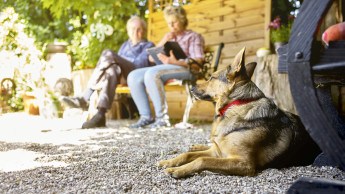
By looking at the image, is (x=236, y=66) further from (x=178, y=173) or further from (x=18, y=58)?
(x=18, y=58)

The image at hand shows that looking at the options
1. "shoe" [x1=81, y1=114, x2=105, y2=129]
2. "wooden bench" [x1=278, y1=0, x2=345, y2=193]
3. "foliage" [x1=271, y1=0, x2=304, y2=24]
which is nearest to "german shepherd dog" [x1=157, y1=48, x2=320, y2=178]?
"wooden bench" [x1=278, y1=0, x2=345, y2=193]

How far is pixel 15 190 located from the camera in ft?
4.99

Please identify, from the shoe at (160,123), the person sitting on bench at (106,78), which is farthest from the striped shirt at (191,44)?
the shoe at (160,123)

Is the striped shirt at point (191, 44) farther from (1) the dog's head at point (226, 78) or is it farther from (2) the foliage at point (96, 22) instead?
(2) the foliage at point (96, 22)

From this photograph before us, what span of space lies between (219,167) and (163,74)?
8.71 feet

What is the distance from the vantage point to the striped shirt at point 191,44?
432 cm

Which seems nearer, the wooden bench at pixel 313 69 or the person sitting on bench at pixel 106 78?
the wooden bench at pixel 313 69

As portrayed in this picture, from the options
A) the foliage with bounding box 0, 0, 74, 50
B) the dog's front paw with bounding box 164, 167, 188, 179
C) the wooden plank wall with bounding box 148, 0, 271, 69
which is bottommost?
the dog's front paw with bounding box 164, 167, 188, 179

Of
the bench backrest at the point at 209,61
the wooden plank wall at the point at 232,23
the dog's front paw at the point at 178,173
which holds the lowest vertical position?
the dog's front paw at the point at 178,173

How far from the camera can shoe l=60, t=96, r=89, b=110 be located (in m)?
4.21

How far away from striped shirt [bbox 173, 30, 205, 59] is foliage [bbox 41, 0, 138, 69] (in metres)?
2.06

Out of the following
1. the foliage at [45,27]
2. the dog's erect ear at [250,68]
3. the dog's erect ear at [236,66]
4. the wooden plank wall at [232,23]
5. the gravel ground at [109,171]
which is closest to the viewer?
the gravel ground at [109,171]

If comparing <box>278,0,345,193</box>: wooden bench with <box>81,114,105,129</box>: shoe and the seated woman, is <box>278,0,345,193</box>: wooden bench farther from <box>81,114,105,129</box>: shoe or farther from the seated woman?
<box>81,114,105,129</box>: shoe

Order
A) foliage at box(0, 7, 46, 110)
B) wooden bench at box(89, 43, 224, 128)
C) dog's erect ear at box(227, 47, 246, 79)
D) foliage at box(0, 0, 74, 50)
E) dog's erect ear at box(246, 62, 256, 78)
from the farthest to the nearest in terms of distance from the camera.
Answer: foliage at box(0, 0, 74, 50), foliage at box(0, 7, 46, 110), wooden bench at box(89, 43, 224, 128), dog's erect ear at box(246, 62, 256, 78), dog's erect ear at box(227, 47, 246, 79)
